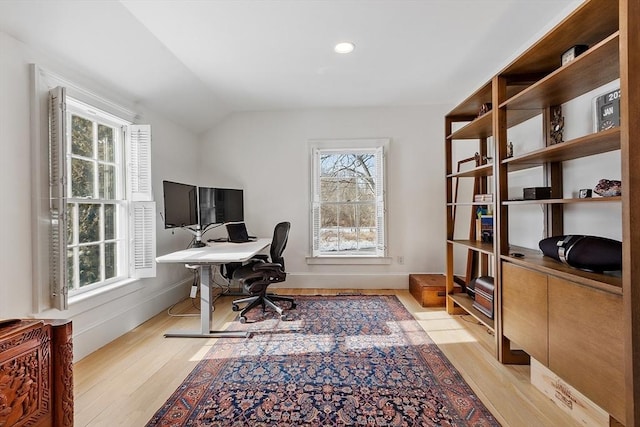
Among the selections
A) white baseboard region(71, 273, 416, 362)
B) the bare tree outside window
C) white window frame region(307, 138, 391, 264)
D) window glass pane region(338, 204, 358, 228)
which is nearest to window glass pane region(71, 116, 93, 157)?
white baseboard region(71, 273, 416, 362)

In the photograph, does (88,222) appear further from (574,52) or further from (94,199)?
(574,52)

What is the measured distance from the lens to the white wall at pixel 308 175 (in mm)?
4160

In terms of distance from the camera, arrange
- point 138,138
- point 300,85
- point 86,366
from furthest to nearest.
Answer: point 300,85
point 138,138
point 86,366

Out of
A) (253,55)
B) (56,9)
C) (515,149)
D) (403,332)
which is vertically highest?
(253,55)

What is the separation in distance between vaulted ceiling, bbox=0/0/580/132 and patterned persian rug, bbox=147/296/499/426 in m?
2.36

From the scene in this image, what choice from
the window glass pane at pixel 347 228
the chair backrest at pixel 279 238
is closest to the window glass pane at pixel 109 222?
the chair backrest at pixel 279 238

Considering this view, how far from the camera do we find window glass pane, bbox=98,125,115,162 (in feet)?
8.92

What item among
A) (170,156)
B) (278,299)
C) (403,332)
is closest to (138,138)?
(170,156)

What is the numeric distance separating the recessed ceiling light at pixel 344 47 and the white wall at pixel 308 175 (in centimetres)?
153

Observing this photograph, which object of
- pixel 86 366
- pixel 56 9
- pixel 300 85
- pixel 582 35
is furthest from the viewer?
pixel 300 85

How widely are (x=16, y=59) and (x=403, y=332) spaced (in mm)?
3347

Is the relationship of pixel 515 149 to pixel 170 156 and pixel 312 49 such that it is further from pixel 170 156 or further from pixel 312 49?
pixel 170 156

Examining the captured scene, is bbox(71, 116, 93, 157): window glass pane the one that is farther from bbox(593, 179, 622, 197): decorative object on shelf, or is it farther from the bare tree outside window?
bbox(593, 179, 622, 197): decorative object on shelf

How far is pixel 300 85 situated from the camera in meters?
3.45
